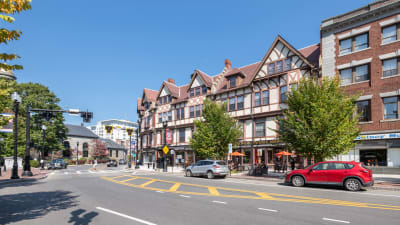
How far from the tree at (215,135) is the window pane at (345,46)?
1286 centimetres

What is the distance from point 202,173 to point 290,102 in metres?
9.77

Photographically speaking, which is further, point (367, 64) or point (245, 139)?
point (245, 139)

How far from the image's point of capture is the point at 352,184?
1445 centimetres

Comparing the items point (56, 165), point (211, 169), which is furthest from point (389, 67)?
point (56, 165)

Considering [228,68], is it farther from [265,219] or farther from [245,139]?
[265,219]

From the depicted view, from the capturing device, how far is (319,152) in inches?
766

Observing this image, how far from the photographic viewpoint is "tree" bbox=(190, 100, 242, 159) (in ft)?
93.5

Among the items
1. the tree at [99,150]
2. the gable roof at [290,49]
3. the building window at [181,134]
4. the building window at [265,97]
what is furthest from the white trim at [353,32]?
the tree at [99,150]

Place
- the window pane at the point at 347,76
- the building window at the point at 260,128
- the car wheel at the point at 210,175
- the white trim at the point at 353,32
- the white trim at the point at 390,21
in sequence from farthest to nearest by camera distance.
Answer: the building window at the point at 260,128
the window pane at the point at 347,76
the white trim at the point at 353,32
the car wheel at the point at 210,175
the white trim at the point at 390,21

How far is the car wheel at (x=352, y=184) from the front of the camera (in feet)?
46.9

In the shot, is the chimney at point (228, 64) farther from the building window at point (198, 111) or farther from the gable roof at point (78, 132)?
the gable roof at point (78, 132)

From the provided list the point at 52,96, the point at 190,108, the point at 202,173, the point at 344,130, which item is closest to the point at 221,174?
the point at 202,173

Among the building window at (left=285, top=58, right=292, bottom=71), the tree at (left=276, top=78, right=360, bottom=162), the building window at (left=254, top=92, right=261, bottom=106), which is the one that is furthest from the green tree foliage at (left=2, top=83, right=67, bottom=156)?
the tree at (left=276, top=78, right=360, bottom=162)

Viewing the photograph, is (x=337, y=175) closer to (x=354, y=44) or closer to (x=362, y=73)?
(x=362, y=73)
